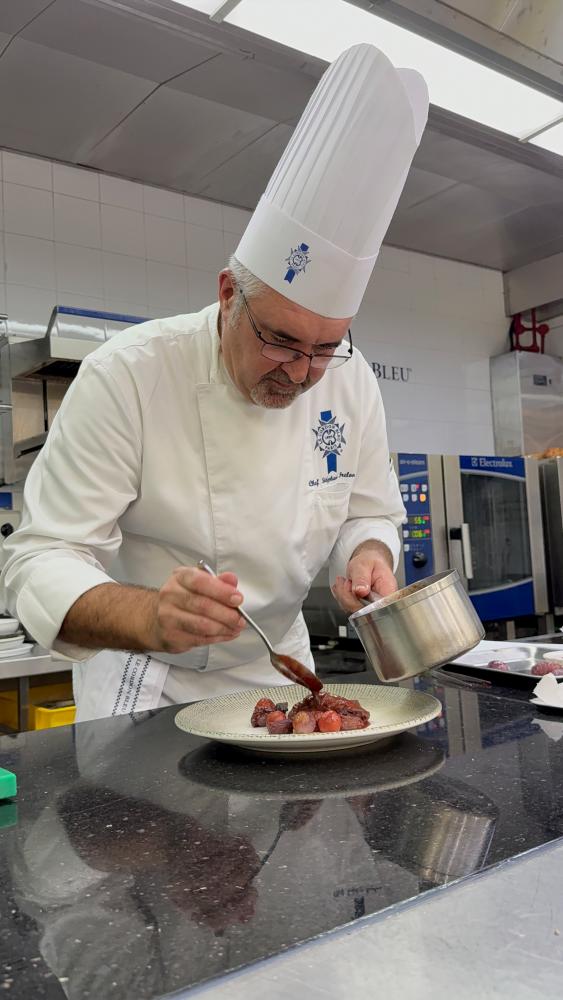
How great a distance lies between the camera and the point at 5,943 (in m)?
0.56

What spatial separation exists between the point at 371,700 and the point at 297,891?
0.60 meters

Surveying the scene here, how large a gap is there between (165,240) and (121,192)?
30 cm

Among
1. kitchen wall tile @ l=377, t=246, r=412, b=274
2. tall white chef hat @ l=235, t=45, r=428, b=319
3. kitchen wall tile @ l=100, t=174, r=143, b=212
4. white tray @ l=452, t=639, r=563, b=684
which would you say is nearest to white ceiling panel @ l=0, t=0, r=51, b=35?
kitchen wall tile @ l=100, t=174, r=143, b=212

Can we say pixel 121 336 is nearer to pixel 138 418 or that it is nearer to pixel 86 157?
pixel 138 418

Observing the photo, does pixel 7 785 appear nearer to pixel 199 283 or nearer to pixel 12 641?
pixel 12 641

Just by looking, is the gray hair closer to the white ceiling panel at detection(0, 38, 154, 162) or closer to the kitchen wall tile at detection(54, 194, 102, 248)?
the white ceiling panel at detection(0, 38, 154, 162)

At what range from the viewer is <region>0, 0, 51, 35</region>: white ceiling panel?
2.64 metres

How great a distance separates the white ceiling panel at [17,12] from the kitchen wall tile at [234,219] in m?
1.63

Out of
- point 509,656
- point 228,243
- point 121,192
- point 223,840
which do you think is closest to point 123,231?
point 121,192

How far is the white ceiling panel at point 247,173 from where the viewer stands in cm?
370

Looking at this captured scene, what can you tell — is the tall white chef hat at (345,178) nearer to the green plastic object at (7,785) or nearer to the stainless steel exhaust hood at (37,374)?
the green plastic object at (7,785)

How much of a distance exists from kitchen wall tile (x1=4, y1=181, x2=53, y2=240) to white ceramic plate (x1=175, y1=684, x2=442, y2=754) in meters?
2.97

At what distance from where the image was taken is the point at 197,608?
36.5 inches

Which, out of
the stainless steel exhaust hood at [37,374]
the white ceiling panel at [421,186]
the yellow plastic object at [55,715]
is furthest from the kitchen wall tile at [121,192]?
the yellow plastic object at [55,715]
